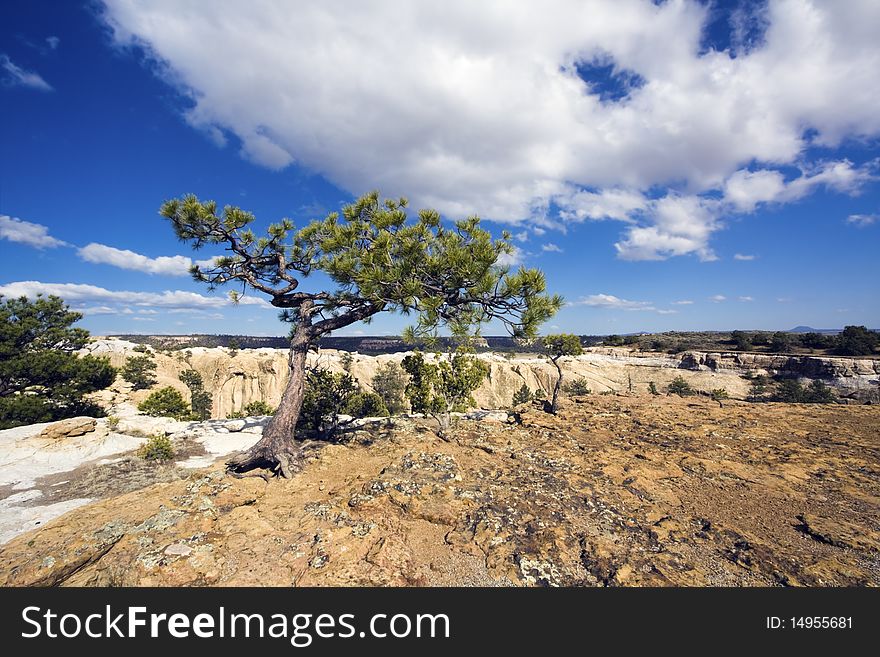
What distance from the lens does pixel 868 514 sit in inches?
223

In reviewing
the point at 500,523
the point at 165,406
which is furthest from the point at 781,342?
the point at 165,406

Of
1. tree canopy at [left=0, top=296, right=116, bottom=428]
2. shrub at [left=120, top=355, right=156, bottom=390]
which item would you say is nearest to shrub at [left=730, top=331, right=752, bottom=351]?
tree canopy at [left=0, top=296, right=116, bottom=428]

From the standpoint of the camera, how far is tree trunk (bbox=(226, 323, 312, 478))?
26.5 ft

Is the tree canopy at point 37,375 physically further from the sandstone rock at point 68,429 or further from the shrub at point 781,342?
the shrub at point 781,342

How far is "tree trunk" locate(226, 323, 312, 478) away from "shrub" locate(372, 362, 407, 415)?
31.7m

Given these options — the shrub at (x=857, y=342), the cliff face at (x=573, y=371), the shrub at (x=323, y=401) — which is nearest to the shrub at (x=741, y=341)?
the cliff face at (x=573, y=371)

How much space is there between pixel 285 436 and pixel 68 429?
13.4 m

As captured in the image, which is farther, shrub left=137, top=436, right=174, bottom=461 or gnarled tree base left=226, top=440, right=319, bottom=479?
shrub left=137, top=436, right=174, bottom=461

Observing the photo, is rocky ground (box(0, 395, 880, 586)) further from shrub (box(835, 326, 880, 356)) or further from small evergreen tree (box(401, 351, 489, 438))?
shrub (box(835, 326, 880, 356))

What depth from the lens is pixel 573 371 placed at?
172 feet

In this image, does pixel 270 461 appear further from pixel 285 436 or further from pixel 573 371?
pixel 573 371

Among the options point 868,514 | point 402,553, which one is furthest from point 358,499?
point 868,514
